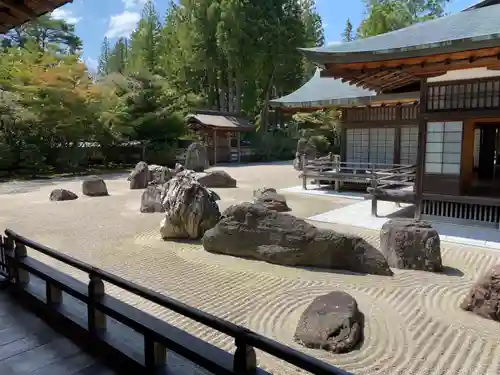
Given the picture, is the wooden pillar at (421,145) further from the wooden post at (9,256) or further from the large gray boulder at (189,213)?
the wooden post at (9,256)

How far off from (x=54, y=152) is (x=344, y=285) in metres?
17.8

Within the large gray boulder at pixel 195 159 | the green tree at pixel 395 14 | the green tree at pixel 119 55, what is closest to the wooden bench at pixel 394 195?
the large gray boulder at pixel 195 159

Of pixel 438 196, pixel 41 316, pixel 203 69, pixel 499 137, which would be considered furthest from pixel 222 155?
pixel 41 316

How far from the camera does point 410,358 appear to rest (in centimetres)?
328

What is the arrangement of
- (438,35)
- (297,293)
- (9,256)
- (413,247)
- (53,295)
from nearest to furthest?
(53,295) < (9,256) < (297,293) < (413,247) < (438,35)

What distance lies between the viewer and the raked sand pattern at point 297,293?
3.32 metres

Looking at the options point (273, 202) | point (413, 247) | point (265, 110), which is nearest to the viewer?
point (413, 247)

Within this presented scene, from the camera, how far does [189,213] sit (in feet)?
23.0

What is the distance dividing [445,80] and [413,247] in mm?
4284

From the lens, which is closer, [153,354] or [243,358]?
[243,358]

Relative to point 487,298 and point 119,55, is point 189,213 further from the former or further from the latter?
point 119,55

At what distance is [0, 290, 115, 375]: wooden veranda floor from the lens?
A: 2482mm

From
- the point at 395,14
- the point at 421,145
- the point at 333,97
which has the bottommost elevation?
the point at 421,145

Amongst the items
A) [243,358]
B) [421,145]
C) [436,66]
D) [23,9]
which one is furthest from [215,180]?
[243,358]
